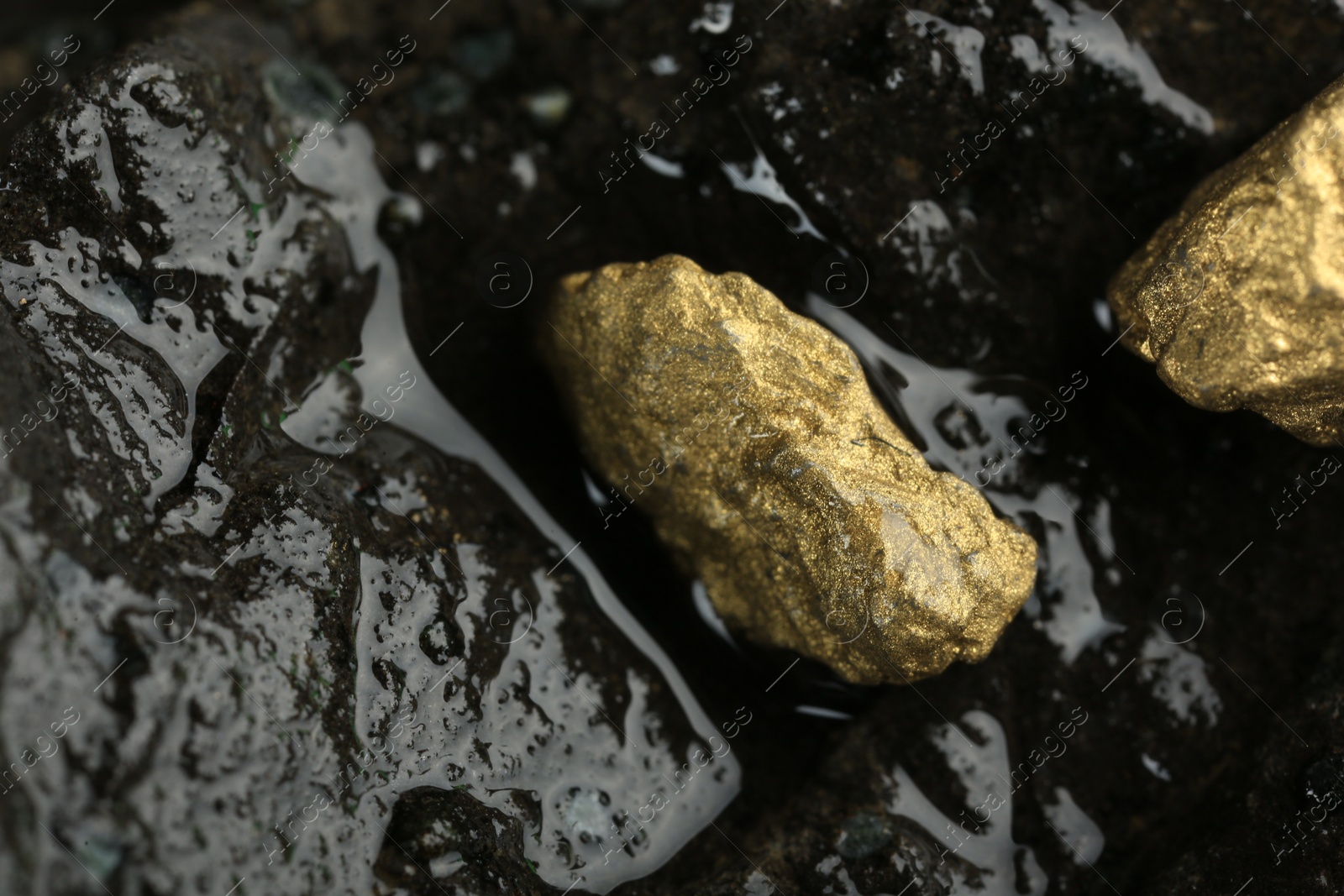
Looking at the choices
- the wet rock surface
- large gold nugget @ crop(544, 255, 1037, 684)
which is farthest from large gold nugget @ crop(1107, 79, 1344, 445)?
large gold nugget @ crop(544, 255, 1037, 684)

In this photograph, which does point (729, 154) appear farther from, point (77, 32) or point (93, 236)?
point (77, 32)

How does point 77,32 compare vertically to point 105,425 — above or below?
above

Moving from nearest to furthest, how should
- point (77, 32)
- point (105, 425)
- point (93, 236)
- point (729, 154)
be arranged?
point (105, 425) → point (93, 236) → point (729, 154) → point (77, 32)

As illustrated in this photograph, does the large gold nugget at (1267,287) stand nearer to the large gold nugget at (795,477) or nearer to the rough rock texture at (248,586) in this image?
the large gold nugget at (795,477)

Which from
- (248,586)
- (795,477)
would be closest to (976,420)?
(795,477)

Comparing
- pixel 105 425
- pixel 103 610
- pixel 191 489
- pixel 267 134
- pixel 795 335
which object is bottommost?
pixel 795 335

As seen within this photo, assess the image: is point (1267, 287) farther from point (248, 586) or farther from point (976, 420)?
point (248, 586)

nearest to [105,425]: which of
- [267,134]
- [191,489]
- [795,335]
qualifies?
[191,489]
